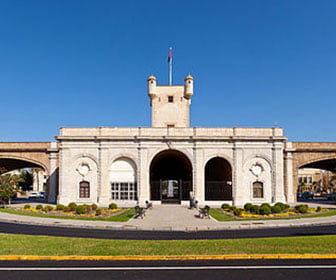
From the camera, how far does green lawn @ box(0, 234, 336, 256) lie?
10320mm

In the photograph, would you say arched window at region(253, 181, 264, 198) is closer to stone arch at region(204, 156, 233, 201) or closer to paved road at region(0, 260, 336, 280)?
stone arch at region(204, 156, 233, 201)

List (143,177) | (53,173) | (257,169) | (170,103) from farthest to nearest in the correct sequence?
(170,103) < (53,173) < (257,169) < (143,177)

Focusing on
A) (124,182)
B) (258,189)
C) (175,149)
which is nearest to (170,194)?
(124,182)

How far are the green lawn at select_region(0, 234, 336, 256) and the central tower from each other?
102 feet

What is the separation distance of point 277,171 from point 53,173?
91.9 feet

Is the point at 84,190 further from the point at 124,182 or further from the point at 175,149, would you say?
the point at 175,149

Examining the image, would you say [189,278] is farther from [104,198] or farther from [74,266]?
[104,198]

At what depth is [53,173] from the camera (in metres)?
40.0

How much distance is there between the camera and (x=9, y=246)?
37.7 ft

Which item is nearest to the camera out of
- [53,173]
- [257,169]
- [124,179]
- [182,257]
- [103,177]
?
[182,257]

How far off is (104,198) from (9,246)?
78.4 ft

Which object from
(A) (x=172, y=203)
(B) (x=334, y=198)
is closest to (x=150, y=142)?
(A) (x=172, y=203)

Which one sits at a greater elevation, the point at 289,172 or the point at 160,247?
the point at 289,172

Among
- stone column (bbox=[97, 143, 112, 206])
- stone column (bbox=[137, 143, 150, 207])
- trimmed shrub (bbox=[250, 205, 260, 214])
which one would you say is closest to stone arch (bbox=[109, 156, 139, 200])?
stone column (bbox=[97, 143, 112, 206])
